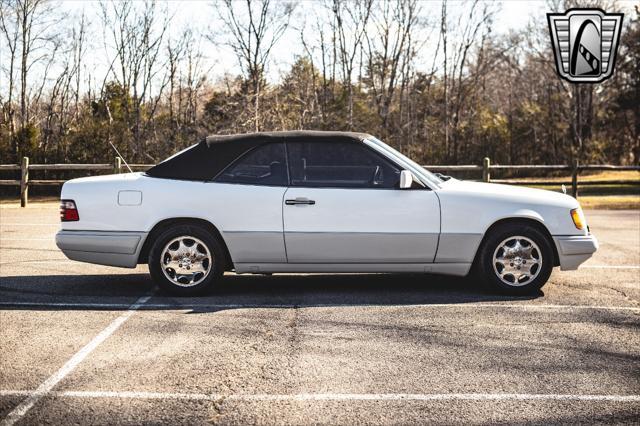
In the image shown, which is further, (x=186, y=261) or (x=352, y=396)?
(x=186, y=261)

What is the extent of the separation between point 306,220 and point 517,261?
2048 millimetres

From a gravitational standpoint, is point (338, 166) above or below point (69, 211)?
above

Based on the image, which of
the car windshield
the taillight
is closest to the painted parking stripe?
the taillight

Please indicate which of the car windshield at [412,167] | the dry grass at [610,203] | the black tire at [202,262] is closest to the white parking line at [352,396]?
the black tire at [202,262]

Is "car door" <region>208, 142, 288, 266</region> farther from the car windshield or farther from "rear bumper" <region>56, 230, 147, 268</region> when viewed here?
the car windshield

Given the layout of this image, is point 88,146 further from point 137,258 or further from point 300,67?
point 137,258

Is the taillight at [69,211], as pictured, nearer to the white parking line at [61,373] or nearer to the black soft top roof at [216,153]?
the black soft top roof at [216,153]

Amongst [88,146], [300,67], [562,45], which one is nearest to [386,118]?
[300,67]

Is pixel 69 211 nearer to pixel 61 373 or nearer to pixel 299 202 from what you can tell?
pixel 299 202

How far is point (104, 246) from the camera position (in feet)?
23.0

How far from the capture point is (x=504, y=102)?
5316cm

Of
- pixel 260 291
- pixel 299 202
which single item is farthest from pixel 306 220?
pixel 260 291

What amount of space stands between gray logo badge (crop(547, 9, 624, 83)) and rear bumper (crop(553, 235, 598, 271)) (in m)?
15.9

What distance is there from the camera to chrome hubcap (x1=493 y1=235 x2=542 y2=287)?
708 cm
